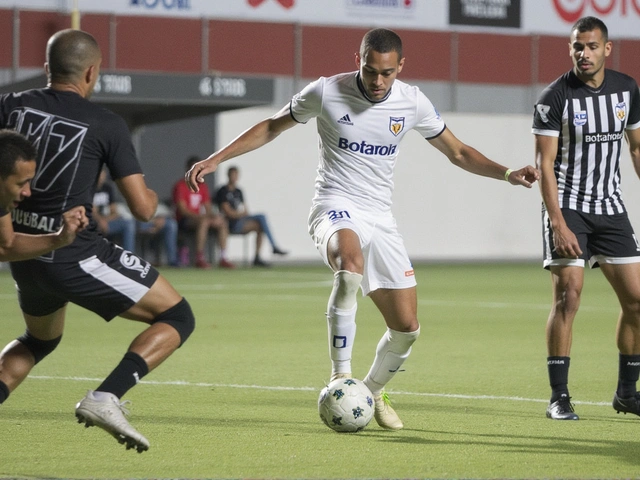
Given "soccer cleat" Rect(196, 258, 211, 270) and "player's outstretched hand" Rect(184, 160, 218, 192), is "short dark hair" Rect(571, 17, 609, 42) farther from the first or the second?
"soccer cleat" Rect(196, 258, 211, 270)

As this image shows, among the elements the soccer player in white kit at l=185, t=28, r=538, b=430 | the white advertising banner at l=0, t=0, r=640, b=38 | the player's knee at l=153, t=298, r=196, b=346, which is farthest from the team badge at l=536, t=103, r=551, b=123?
the white advertising banner at l=0, t=0, r=640, b=38

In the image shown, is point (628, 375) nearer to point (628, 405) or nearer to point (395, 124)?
point (628, 405)

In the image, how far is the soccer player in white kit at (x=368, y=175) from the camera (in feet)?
19.8

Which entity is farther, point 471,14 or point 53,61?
point 471,14

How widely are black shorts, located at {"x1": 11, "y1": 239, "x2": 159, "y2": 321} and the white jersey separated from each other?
1.54m

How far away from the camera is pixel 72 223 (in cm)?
470

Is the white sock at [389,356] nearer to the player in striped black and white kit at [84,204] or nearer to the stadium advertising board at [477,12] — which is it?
the player in striped black and white kit at [84,204]

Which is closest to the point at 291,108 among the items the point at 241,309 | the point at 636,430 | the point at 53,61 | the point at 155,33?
Answer: the point at 53,61

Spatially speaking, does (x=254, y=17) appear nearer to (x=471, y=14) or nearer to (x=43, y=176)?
(x=471, y=14)

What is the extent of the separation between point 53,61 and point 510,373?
177 inches

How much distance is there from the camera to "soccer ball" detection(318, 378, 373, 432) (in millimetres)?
5789

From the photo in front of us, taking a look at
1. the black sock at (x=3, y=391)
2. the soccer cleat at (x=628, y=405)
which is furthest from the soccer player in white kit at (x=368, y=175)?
the black sock at (x=3, y=391)

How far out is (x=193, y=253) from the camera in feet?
72.0

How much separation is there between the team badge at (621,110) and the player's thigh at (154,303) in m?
2.87
